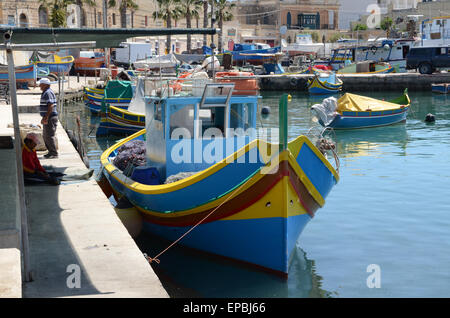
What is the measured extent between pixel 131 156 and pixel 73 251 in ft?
16.7

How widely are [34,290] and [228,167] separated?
327 cm

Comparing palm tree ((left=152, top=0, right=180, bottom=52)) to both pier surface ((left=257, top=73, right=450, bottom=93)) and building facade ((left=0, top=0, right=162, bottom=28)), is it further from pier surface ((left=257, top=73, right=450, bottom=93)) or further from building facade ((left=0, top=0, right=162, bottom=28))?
pier surface ((left=257, top=73, right=450, bottom=93))

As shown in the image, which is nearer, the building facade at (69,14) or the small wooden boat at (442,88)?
the small wooden boat at (442,88)

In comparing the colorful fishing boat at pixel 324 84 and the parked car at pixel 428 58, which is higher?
the parked car at pixel 428 58

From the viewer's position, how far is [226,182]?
841 cm

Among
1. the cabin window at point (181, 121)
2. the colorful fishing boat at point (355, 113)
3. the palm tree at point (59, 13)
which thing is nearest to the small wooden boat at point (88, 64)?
the palm tree at point (59, 13)

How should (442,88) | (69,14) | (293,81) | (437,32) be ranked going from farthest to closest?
(69,14), (437,32), (293,81), (442,88)

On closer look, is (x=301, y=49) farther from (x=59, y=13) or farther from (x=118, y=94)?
(x=118, y=94)

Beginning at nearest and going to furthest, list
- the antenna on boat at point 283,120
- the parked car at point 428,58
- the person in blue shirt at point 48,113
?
the antenna on boat at point 283,120 → the person in blue shirt at point 48,113 → the parked car at point 428,58

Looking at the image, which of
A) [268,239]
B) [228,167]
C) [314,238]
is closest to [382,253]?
[314,238]

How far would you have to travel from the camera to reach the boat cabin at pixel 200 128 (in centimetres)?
1015

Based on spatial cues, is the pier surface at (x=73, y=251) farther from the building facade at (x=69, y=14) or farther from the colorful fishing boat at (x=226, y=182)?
the building facade at (x=69, y=14)

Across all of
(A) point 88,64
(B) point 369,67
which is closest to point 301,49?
(B) point 369,67

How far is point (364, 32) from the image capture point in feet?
317
